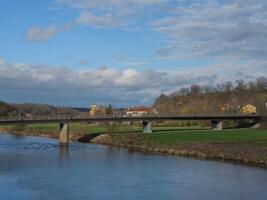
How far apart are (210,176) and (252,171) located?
6.19 meters

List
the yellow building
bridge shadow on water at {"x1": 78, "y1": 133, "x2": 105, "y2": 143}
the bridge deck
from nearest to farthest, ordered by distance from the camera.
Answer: the bridge deck → bridge shadow on water at {"x1": 78, "y1": 133, "x2": 105, "y2": 143} → the yellow building

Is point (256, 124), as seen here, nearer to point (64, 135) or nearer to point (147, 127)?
point (147, 127)

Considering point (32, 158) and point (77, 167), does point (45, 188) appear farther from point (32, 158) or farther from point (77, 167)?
point (32, 158)

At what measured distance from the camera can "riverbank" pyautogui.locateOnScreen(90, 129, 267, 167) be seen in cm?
7186

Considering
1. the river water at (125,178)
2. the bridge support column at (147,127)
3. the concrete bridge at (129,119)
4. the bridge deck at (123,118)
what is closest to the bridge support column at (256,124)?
the concrete bridge at (129,119)

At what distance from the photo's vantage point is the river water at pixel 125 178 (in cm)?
4309

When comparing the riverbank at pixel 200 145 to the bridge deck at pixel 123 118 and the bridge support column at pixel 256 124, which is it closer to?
the bridge deck at pixel 123 118

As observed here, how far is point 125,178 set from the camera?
52.8 metres

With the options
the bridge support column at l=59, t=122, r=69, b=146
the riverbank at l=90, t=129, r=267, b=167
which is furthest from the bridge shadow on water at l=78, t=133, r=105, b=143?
the bridge support column at l=59, t=122, r=69, b=146

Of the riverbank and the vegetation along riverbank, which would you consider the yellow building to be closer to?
the vegetation along riverbank

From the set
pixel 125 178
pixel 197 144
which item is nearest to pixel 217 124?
pixel 197 144

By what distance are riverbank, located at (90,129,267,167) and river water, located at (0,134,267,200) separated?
15.9ft

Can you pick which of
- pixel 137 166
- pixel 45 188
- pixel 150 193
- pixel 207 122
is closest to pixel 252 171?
pixel 137 166

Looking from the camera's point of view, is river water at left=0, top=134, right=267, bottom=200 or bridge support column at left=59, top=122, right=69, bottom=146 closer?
river water at left=0, top=134, right=267, bottom=200
